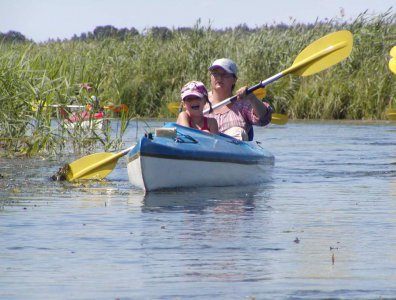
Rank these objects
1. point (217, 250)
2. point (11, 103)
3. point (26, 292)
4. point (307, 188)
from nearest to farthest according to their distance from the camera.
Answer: point (26, 292)
point (217, 250)
point (307, 188)
point (11, 103)

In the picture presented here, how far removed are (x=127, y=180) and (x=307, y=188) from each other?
74.8 inches

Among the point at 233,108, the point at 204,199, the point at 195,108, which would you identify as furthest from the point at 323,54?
the point at 204,199

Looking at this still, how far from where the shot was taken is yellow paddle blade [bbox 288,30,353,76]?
13797mm

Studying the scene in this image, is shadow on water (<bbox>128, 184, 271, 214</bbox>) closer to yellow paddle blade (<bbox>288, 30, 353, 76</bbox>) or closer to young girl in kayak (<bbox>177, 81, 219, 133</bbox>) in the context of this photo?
young girl in kayak (<bbox>177, 81, 219, 133</bbox>)

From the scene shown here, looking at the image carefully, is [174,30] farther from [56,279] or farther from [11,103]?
[56,279]

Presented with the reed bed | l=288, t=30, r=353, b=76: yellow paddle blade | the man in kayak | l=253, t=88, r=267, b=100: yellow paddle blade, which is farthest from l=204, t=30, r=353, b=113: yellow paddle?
the reed bed

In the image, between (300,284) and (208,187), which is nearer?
(300,284)

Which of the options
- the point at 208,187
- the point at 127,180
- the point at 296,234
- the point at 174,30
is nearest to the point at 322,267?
the point at 296,234

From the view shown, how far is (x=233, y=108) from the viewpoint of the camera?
1215 cm

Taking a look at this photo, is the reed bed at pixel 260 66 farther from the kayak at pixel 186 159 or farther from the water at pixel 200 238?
the kayak at pixel 186 159

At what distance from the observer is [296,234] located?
26.9 feet

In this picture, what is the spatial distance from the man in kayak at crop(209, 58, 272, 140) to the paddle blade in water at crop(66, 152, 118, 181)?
3.55 ft

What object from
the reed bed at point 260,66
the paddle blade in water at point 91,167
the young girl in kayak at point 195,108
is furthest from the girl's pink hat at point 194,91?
the reed bed at point 260,66

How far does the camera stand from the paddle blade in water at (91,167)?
12.1 metres
